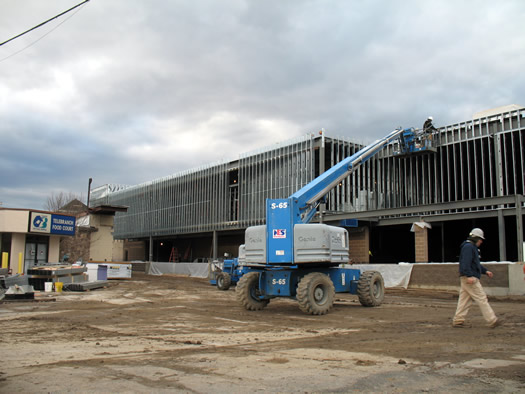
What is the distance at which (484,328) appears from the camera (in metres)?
10.1

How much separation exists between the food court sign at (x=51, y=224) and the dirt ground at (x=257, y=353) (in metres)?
19.3

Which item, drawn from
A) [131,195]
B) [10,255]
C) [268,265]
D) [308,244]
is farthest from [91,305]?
[131,195]

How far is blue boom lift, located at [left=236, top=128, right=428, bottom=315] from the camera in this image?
13.9 m

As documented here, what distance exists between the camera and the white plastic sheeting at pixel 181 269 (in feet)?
137

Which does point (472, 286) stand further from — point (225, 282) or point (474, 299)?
point (225, 282)

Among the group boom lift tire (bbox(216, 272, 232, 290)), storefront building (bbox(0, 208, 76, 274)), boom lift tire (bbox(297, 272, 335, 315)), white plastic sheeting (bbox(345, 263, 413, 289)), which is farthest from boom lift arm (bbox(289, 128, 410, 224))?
storefront building (bbox(0, 208, 76, 274))

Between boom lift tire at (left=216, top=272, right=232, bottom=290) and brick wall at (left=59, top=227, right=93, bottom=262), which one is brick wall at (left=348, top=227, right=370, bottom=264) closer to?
boom lift tire at (left=216, top=272, right=232, bottom=290)

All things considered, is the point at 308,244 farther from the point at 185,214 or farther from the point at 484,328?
the point at 185,214

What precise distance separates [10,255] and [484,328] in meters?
29.3

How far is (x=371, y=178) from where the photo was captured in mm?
37281

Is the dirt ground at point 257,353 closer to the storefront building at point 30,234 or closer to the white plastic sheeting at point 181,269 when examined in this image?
the storefront building at point 30,234

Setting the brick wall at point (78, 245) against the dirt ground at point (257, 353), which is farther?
the brick wall at point (78, 245)

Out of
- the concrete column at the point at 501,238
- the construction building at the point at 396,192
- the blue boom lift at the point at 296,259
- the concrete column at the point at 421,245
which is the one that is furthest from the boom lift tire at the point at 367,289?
the concrete column at the point at 421,245

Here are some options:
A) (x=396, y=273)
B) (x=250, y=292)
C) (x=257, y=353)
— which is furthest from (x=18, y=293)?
(x=396, y=273)
